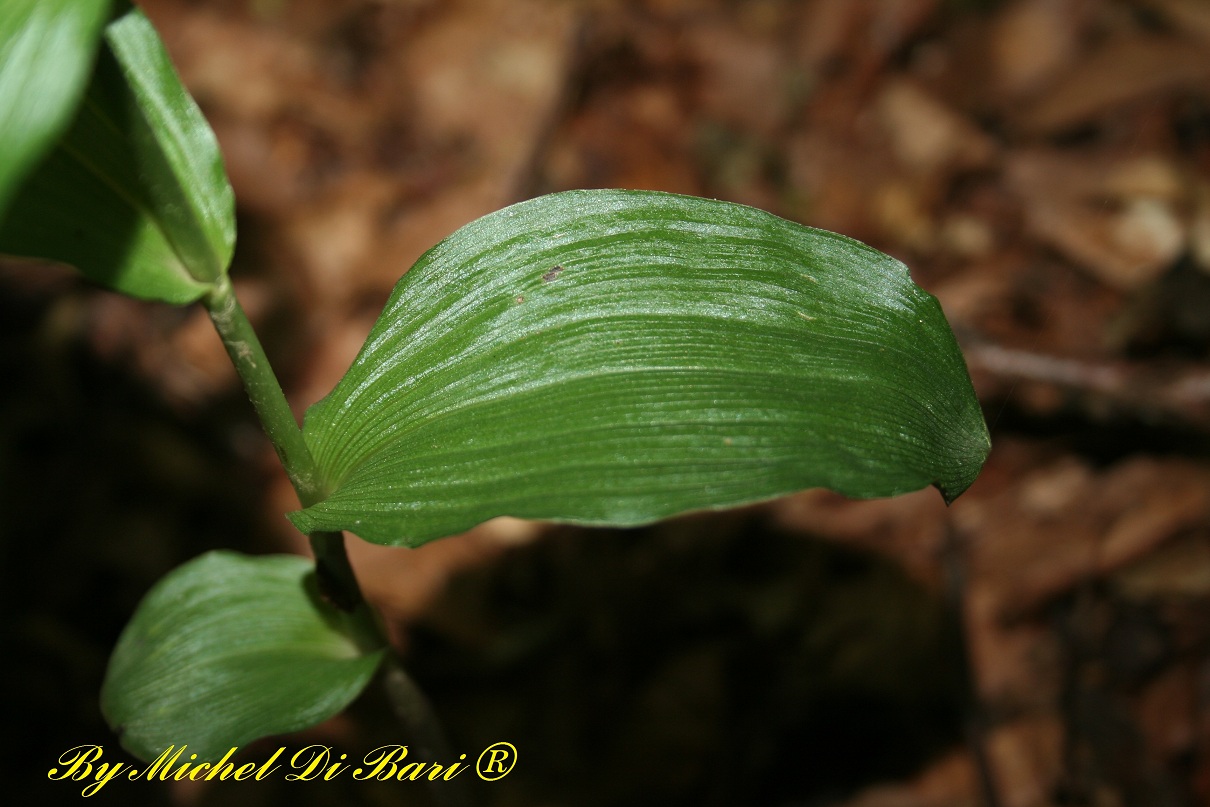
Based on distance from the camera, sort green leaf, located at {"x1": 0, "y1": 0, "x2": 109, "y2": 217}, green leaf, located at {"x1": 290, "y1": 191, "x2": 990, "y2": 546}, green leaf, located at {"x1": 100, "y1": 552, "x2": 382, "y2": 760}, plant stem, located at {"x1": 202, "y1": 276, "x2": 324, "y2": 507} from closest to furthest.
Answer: green leaf, located at {"x1": 0, "y1": 0, "x2": 109, "y2": 217} < green leaf, located at {"x1": 290, "y1": 191, "x2": 990, "y2": 546} < plant stem, located at {"x1": 202, "y1": 276, "x2": 324, "y2": 507} < green leaf, located at {"x1": 100, "y1": 552, "x2": 382, "y2": 760}

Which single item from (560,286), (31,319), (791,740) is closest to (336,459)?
(560,286)

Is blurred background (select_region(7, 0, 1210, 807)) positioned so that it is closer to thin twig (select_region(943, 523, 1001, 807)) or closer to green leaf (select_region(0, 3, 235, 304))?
thin twig (select_region(943, 523, 1001, 807))

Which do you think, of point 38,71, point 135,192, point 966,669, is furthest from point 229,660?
point 966,669

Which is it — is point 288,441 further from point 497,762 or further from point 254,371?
point 497,762

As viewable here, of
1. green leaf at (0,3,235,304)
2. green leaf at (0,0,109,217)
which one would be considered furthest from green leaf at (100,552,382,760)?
green leaf at (0,0,109,217)

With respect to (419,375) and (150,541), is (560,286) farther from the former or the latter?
(150,541)

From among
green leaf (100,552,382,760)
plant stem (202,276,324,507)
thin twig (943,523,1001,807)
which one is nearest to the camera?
plant stem (202,276,324,507)

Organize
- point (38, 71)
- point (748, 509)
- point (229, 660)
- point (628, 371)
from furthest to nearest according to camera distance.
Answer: point (748, 509) → point (229, 660) → point (628, 371) → point (38, 71)
